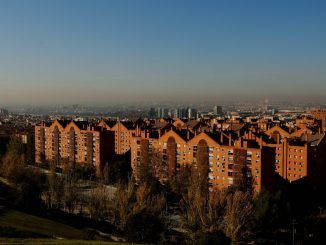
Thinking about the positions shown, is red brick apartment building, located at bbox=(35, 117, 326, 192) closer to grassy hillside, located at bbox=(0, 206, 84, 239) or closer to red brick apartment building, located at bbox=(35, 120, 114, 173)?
red brick apartment building, located at bbox=(35, 120, 114, 173)

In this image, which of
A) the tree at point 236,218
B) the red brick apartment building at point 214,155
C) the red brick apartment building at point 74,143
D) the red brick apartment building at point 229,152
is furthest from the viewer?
the red brick apartment building at point 74,143

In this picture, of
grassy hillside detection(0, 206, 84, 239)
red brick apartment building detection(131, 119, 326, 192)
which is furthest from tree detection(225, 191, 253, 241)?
red brick apartment building detection(131, 119, 326, 192)

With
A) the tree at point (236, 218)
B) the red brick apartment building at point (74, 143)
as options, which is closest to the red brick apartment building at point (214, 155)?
the red brick apartment building at point (74, 143)

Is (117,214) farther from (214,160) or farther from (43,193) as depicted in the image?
(214,160)

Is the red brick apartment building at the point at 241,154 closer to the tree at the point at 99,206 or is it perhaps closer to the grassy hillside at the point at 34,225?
the tree at the point at 99,206

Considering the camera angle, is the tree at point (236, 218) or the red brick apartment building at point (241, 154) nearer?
the tree at point (236, 218)

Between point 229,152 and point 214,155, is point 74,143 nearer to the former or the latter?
point 214,155

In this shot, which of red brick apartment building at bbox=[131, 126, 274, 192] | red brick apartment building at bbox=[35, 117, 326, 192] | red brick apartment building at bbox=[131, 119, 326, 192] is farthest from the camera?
red brick apartment building at bbox=[35, 117, 326, 192]

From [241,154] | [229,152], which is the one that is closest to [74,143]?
[229,152]
